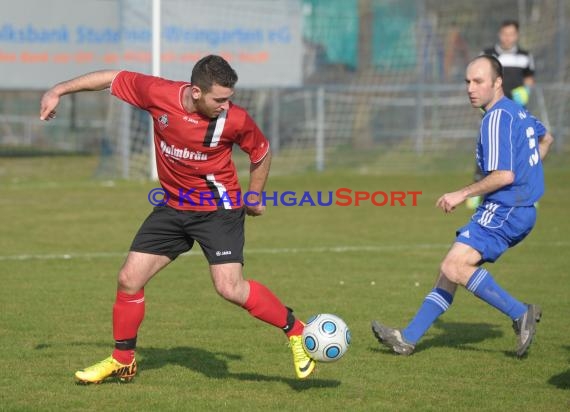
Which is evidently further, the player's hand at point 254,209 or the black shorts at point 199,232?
the player's hand at point 254,209

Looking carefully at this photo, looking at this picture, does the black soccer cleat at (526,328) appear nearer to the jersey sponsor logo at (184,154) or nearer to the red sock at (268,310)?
the red sock at (268,310)

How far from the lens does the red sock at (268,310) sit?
239 inches

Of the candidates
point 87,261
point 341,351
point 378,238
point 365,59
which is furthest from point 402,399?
point 365,59

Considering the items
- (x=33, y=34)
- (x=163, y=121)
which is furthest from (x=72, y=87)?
(x=33, y=34)

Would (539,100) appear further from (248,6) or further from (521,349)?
(521,349)

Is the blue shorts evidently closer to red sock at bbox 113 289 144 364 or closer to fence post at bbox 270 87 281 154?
red sock at bbox 113 289 144 364

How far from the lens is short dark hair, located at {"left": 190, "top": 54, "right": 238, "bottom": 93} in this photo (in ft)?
18.7

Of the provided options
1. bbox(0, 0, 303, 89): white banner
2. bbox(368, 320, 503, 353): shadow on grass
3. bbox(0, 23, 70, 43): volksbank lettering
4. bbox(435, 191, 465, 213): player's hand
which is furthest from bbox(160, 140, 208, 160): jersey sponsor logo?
bbox(0, 23, 70, 43): volksbank lettering

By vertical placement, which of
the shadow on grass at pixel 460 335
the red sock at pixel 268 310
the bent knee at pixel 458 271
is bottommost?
the shadow on grass at pixel 460 335

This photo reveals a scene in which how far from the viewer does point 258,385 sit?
20.1 feet

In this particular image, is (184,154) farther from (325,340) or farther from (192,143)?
(325,340)

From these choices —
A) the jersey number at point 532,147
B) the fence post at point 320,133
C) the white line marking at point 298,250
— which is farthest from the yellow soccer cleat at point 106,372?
the fence post at point 320,133

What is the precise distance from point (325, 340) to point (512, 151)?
1821mm

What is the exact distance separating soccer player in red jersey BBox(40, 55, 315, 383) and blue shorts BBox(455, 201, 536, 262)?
1.40 meters
